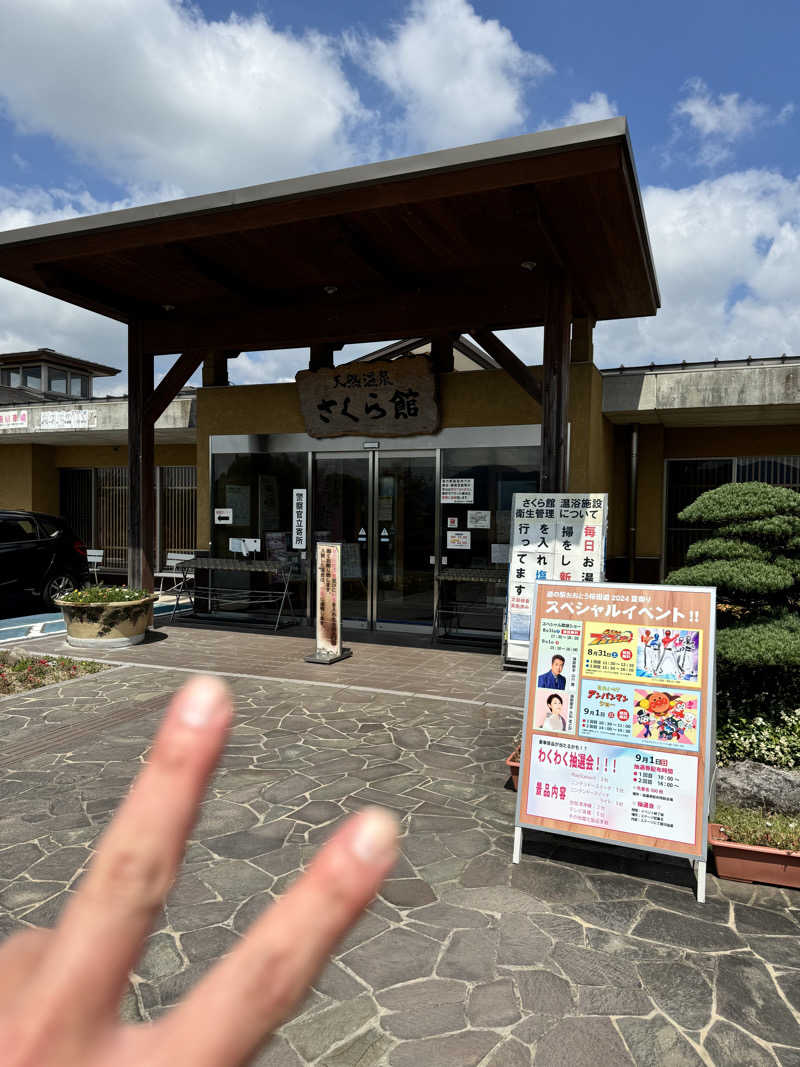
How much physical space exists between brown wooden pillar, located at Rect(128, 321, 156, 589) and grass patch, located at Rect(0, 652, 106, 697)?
7.07ft

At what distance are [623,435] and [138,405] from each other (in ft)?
25.3

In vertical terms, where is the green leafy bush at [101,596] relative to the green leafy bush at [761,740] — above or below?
above

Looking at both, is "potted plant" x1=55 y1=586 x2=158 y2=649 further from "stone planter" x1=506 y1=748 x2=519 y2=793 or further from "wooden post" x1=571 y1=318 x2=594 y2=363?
"wooden post" x1=571 y1=318 x2=594 y2=363

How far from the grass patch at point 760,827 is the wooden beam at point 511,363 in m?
5.39

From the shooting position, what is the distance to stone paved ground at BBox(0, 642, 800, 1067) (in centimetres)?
253

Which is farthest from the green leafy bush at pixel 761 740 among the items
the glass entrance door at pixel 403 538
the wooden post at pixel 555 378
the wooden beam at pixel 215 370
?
the wooden beam at pixel 215 370

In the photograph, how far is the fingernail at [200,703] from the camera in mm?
494

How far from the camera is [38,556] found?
11.6m

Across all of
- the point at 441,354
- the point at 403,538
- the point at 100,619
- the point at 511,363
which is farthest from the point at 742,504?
the point at 100,619

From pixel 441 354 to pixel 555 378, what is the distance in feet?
9.64

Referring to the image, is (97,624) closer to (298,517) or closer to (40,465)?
(298,517)

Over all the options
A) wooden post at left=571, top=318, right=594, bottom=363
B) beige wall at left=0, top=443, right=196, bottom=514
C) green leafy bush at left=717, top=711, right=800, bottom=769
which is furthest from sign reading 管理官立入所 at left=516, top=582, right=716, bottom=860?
beige wall at left=0, top=443, right=196, bottom=514

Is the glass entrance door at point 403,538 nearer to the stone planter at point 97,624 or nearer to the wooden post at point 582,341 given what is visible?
the wooden post at point 582,341

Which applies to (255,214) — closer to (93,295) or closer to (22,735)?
(93,295)
